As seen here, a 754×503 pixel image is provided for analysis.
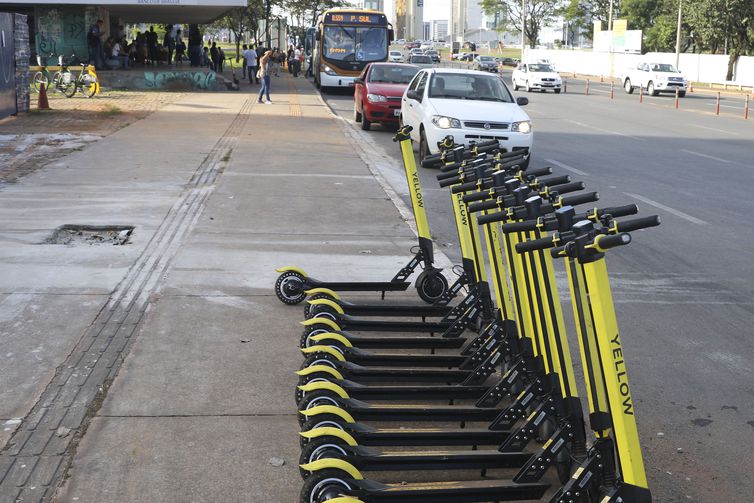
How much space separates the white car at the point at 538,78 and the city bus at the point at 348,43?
10250 millimetres

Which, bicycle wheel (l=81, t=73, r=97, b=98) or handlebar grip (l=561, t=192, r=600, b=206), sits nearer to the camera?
handlebar grip (l=561, t=192, r=600, b=206)

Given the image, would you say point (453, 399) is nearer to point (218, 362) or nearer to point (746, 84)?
point (218, 362)

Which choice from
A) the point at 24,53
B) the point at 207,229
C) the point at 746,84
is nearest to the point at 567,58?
the point at 746,84

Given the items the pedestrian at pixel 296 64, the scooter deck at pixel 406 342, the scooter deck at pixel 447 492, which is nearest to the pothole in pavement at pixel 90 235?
the scooter deck at pixel 406 342

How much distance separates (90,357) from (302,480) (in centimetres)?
226

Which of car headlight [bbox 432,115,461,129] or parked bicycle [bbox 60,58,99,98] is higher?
parked bicycle [bbox 60,58,99,98]

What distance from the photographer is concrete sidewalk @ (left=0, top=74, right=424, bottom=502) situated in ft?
15.1

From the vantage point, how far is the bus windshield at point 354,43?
38812mm

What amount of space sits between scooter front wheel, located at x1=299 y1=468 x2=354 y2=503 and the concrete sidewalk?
1.01ft

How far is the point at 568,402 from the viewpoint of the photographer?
14.2 feet

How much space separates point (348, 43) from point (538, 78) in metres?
11.8

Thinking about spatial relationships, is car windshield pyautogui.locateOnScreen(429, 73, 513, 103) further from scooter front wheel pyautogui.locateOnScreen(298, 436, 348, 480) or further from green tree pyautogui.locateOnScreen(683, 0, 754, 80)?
green tree pyautogui.locateOnScreen(683, 0, 754, 80)

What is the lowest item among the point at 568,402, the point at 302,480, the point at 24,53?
the point at 302,480

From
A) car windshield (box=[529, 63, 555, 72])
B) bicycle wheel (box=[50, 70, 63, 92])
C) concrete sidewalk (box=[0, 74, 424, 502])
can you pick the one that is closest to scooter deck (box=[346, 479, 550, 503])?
concrete sidewalk (box=[0, 74, 424, 502])
